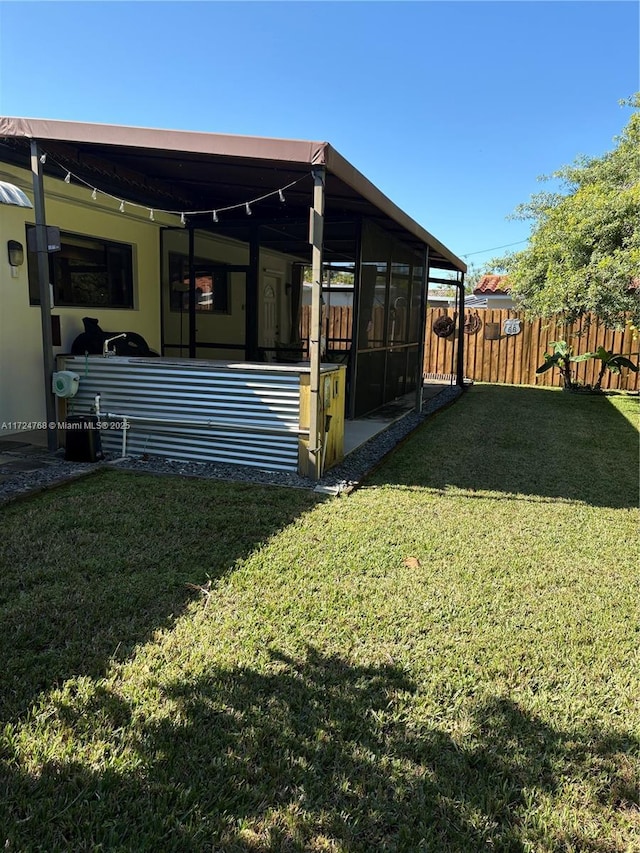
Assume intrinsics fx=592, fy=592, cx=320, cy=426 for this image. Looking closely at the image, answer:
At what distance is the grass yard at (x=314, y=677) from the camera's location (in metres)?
1.89

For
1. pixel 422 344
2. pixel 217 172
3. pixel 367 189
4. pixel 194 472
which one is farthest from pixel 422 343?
pixel 194 472

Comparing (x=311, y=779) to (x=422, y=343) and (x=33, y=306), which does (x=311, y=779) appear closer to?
(x=33, y=306)

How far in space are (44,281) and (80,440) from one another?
1.70m

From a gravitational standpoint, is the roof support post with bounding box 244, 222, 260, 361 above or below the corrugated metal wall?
above

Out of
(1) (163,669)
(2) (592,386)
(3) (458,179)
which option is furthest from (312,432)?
(3) (458,179)

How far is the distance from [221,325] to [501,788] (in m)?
9.01

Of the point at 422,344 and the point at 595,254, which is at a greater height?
the point at 595,254

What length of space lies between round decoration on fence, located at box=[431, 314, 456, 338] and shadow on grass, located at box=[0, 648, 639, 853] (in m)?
13.7

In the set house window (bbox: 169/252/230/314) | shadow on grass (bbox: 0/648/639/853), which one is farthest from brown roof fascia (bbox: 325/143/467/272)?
shadow on grass (bbox: 0/648/639/853)

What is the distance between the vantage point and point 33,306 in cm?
727

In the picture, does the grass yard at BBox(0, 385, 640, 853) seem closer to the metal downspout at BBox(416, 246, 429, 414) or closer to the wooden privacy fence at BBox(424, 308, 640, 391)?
the metal downspout at BBox(416, 246, 429, 414)

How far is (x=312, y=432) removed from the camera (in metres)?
5.74

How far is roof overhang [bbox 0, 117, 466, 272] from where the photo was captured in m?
5.43

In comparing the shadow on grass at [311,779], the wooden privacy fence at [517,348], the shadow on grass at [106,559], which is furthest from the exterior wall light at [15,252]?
the wooden privacy fence at [517,348]
